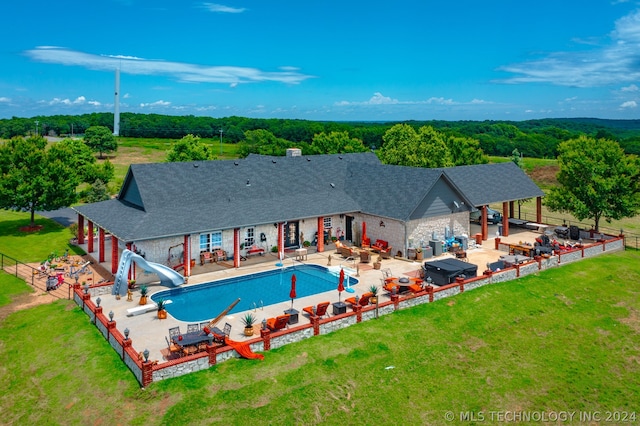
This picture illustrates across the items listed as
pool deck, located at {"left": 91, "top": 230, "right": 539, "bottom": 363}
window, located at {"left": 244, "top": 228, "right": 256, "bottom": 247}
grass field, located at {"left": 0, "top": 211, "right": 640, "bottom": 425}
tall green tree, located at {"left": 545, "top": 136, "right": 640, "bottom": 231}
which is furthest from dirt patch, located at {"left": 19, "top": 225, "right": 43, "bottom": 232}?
tall green tree, located at {"left": 545, "top": 136, "right": 640, "bottom": 231}

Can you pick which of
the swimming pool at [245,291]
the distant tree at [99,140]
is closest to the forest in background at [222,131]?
the distant tree at [99,140]

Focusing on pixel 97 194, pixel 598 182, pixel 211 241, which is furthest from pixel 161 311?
pixel 598 182

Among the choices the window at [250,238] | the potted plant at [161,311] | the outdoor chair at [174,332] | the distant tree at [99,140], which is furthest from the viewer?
the distant tree at [99,140]

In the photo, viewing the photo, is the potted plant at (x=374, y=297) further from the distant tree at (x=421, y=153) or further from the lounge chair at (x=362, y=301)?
the distant tree at (x=421, y=153)

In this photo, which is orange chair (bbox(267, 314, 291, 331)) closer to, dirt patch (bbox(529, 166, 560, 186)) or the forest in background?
dirt patch (bbox(529, 166, 560, 186))

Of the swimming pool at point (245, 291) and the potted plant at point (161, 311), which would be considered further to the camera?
the swimming pool at point (245, 291)

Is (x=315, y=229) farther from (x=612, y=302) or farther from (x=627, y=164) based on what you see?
(x=627, y=164)
